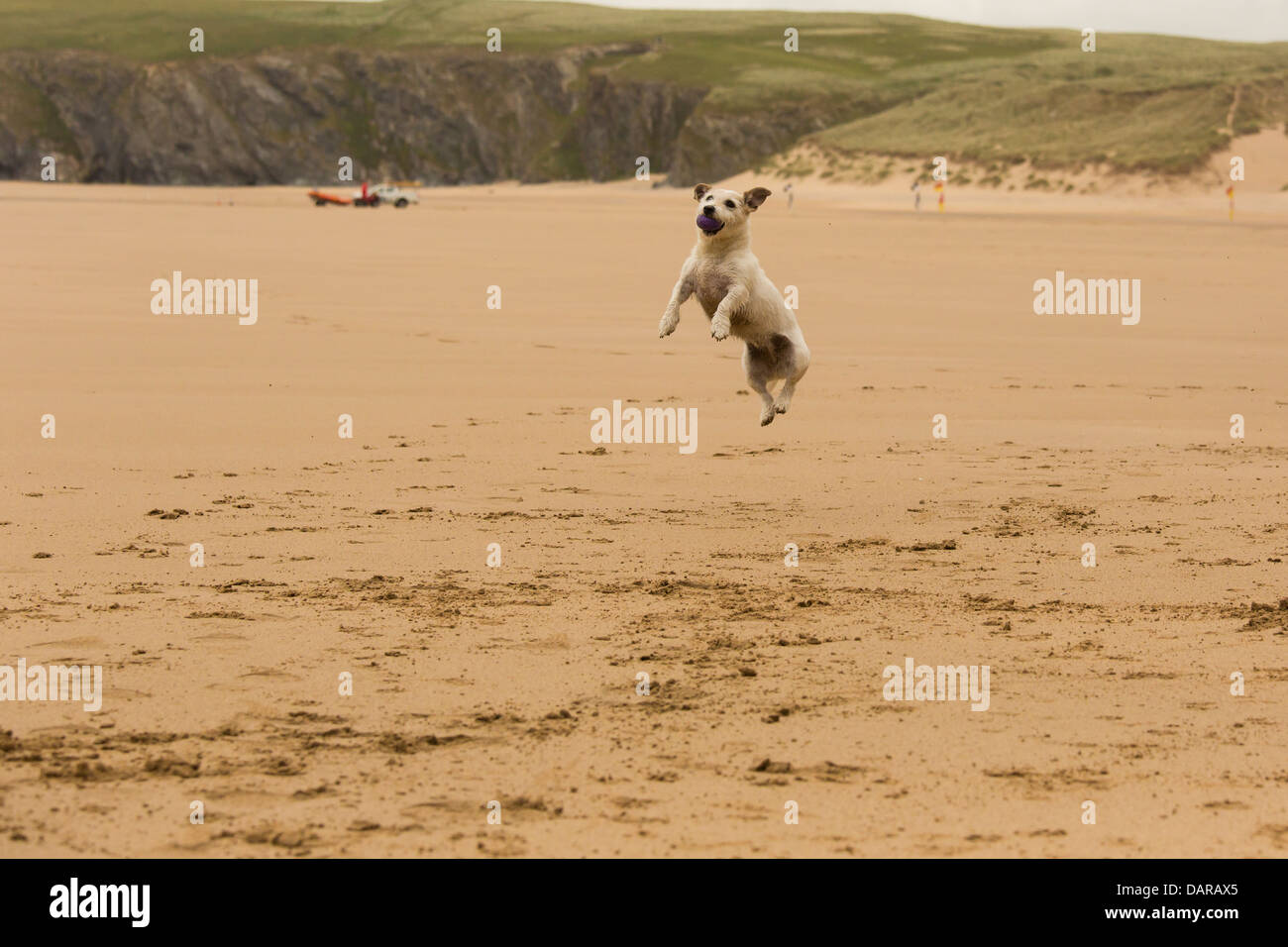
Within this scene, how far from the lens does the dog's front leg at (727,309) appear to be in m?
9.10

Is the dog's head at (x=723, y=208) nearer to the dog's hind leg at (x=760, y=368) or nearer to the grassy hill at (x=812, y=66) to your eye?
the dog's hind leg at (x=760, y=368)

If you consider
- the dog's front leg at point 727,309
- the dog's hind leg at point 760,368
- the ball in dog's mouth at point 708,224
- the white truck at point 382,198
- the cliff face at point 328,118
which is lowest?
the dog's hind leg at point 760,368

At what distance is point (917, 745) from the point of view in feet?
23.1

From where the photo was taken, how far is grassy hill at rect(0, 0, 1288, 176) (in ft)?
196

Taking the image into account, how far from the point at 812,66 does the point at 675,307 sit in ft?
339

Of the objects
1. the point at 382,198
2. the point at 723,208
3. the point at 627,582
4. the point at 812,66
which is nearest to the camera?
the point at 723,208

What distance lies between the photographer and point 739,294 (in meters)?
9.59

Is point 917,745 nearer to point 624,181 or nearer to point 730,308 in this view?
point 730,308

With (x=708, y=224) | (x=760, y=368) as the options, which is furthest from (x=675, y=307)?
(x=760, y=368)

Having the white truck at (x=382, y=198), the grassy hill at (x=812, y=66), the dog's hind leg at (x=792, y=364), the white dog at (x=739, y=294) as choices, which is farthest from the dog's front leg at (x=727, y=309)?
the white truck at (x=382, y=198)

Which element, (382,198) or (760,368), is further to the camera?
(382,198)

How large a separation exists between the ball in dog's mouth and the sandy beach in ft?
6.89

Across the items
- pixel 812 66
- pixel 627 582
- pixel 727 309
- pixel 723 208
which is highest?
pixel 812 66

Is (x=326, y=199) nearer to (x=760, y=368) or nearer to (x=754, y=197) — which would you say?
(x=760, y=368)
